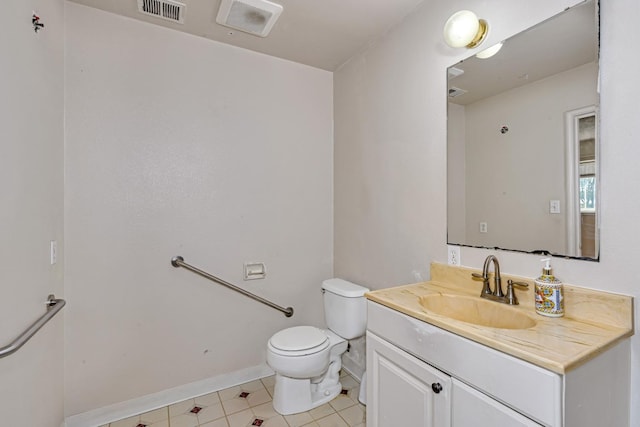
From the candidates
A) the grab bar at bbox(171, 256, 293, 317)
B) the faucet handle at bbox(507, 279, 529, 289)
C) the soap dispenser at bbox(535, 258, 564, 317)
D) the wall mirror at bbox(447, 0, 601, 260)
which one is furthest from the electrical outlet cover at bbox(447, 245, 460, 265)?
the grab bar at bbox(171, 256, 293, 317)

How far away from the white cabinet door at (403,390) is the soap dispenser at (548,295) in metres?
0.45

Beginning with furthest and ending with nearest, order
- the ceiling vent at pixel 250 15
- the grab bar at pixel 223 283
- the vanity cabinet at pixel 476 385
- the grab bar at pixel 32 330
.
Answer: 1. the grab bar at pixel 223 283
2. the ceiling vent at pixel 250 15
3. the grab bar at pixel 32 330
4. the vanity cabinet at pixel 476 385

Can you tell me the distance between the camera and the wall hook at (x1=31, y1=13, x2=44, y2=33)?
132 cm

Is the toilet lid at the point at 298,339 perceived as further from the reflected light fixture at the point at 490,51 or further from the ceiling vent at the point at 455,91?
the reflected light fixture at the point at 490,51

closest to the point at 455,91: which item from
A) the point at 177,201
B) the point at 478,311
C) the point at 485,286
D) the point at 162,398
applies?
the point at 485,286

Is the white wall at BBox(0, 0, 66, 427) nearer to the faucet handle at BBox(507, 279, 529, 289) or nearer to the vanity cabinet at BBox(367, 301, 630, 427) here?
the vanity cabinet at BBox(367, 301, 630, 427)

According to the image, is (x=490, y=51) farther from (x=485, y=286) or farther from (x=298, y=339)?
(x=298, y=339)

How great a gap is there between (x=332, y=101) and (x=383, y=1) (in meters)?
0.93

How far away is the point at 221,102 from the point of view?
85.3 inches

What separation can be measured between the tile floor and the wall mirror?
49.4 inches

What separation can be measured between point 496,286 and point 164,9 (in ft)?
7.48

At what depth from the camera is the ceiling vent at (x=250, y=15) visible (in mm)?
1729

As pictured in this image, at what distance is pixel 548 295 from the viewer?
1.13 m

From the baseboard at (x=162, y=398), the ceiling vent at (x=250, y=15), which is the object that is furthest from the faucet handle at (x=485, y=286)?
the ceiling vent at (x=250, y=15)
